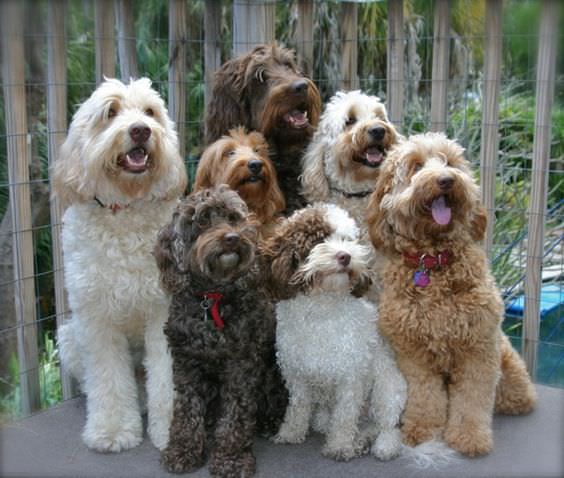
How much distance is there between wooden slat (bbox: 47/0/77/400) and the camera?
3.50 meters

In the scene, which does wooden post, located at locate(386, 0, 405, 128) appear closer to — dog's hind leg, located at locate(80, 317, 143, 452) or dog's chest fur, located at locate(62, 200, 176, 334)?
dog's chest fur, located at locate(62, 200, 176, 334)

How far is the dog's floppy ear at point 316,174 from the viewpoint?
11.8ft

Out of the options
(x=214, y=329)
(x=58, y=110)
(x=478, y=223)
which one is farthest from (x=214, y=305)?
(x=58, y=110)

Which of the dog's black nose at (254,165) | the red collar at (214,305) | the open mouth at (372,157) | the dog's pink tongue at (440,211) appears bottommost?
the red collar at (214,305)

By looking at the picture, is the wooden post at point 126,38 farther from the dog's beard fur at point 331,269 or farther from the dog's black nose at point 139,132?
the dog's beard fur at point 331,269

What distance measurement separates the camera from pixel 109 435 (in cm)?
329

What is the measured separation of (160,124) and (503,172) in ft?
12.7

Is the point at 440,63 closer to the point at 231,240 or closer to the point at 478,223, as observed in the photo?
the point at 478,223

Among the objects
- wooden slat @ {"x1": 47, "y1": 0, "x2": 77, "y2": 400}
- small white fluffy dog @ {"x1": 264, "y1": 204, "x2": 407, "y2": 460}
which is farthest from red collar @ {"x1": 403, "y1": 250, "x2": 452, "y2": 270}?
Result: wooden slat @ {"x1": 47, "y1": 0, "x2": 77, "y2": 400}

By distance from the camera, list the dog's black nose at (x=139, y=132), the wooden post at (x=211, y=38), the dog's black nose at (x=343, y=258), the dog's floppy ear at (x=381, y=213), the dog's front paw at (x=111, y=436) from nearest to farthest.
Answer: the dog's black nose at (x=343, y=258) < the dog's black nose at (x=139, y=132) < the dog's floppy ear at (x=381, y=213) < the dog's front paw at (x=111, y=436) < the wooden post at (x=211, y=38)

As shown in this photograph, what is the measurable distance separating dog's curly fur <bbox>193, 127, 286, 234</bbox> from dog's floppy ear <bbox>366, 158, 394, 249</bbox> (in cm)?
52

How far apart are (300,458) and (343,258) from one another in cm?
94

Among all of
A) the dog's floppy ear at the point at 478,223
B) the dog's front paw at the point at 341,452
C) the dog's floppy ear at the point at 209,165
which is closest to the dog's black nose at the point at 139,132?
the dog's floppy ear at the point at 209,165

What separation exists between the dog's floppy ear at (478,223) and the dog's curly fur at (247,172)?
91 centimetres
